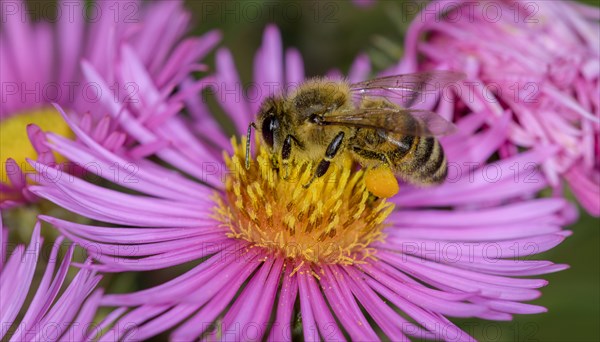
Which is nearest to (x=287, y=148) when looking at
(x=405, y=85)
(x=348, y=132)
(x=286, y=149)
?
(x=286, y=149)

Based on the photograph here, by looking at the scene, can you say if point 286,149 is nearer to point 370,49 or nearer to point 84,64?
point 84,64

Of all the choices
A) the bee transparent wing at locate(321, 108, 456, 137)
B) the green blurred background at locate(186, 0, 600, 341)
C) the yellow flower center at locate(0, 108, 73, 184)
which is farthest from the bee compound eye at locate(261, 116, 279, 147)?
the green blurred background at locate(186, 0, 600, 341)

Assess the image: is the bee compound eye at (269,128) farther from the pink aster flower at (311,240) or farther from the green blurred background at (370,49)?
the green blurred background at (370,49)

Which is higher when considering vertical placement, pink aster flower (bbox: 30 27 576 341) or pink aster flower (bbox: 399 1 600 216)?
pink aster flower (bbox: 399 1 600 216)

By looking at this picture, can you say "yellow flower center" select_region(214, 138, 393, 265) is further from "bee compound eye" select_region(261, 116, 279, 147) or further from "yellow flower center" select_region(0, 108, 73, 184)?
"yellow flower center" select_region(0, 108, 73, 184)

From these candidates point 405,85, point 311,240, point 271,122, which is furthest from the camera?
point 405,85

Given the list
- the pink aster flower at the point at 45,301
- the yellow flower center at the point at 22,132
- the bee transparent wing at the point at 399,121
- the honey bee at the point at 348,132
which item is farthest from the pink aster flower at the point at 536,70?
the pink aster flower at the point at 45,301

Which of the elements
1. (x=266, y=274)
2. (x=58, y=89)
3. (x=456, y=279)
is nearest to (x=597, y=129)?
(x=456, y=279)
